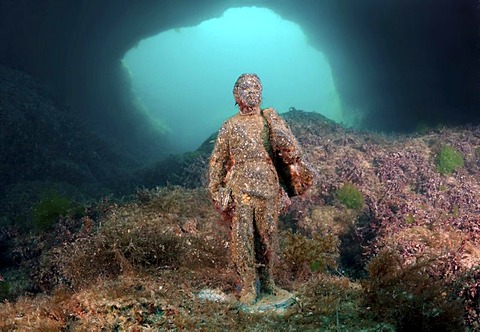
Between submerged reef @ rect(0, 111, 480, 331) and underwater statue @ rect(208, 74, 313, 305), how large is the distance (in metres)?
0.46

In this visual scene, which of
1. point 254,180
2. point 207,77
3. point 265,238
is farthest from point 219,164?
point 207,77

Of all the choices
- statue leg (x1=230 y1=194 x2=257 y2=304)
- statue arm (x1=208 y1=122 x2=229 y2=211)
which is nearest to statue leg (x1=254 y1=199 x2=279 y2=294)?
statue leg (x1=230 y1=194 x2=257 y2=304)

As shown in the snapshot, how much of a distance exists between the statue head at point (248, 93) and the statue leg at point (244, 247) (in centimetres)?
114

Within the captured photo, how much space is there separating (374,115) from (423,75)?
20.2 ft

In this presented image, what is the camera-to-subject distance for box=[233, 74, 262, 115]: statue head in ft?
14.1

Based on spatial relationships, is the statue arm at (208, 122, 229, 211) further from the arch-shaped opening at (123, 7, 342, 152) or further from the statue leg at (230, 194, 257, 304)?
the arch-shaped opening at (123, 7, 342, 152)

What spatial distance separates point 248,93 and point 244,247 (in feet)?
6.14

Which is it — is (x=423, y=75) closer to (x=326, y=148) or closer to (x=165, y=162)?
(x=326, y=148)

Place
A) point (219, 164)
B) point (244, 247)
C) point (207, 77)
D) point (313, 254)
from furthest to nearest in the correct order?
point (207, 77) → point (313, 254) → point (219, 164) → point (244, 247)

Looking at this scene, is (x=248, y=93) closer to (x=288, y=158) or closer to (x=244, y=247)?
(x=288, y=158)

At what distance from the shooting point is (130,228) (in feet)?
19.0

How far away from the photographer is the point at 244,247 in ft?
13.2

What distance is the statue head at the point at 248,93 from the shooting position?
4305 millimetres

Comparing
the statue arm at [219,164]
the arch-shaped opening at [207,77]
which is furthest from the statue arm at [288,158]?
the arch-shaped opening at [207,77]
